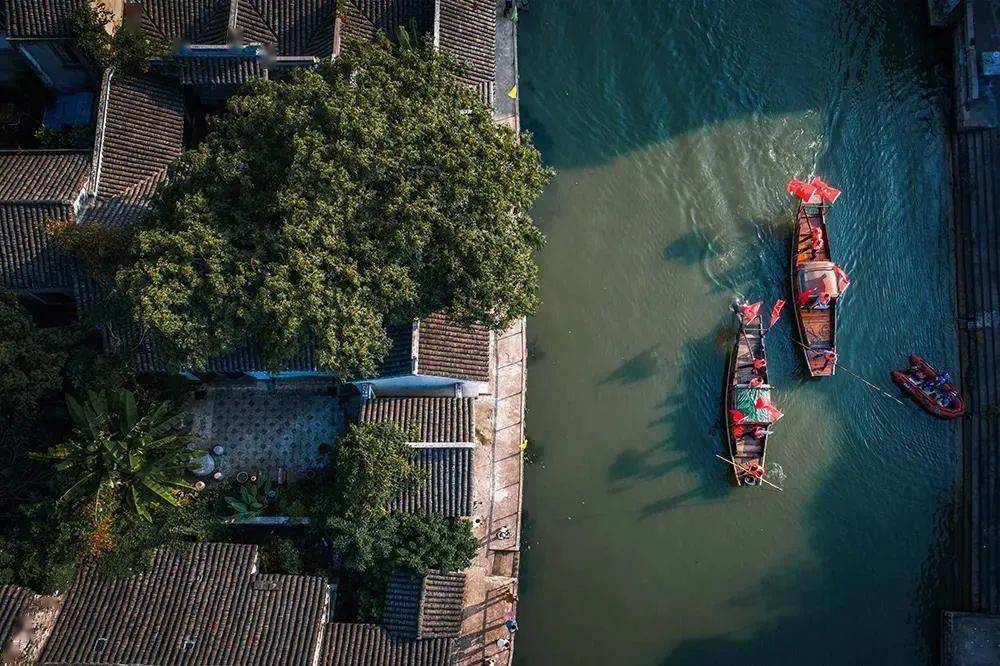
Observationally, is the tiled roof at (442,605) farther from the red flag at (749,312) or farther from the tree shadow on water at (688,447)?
the red flag at (749,312)

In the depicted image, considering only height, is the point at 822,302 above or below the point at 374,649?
above

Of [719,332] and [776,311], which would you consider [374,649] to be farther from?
[776,311]

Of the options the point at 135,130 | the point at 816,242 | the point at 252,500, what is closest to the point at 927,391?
the point at 816,242

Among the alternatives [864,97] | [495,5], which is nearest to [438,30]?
[495,5]

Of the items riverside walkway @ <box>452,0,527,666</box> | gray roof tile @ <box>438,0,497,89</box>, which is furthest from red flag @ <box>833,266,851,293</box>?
gray roof tile @ <box>438,0,497,89</box>

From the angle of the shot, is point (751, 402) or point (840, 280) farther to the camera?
point (840, 280)

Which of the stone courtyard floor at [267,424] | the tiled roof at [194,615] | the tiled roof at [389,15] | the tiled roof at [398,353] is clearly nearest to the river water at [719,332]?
the tiled roof at [389,15]
